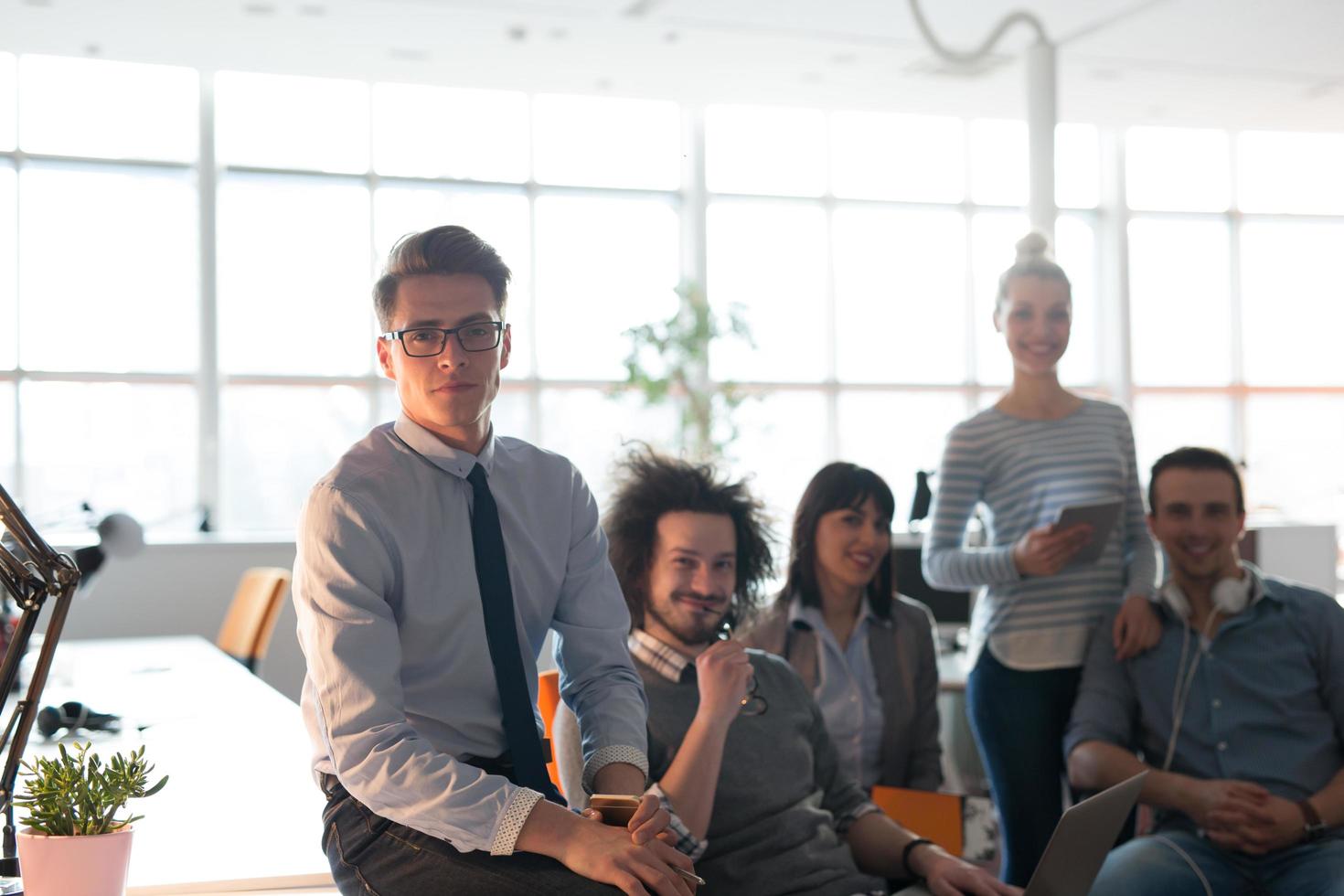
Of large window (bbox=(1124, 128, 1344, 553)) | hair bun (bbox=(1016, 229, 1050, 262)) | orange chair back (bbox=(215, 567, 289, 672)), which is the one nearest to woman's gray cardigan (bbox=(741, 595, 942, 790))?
hair bun (bbox=(1016, 229, 1050, 262))

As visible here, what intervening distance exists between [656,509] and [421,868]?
1.03m

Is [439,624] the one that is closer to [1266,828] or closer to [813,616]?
[813,616]

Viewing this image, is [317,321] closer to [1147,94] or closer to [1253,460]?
[1147,94]

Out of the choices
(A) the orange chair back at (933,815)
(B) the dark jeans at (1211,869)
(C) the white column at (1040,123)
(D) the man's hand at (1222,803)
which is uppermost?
(C) the white column at (1040,123)

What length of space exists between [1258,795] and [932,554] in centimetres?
87

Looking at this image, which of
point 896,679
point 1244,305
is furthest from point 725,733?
point 1244,305

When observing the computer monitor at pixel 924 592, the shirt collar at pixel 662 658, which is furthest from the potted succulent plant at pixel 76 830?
the computer monitor at pixel 924 592

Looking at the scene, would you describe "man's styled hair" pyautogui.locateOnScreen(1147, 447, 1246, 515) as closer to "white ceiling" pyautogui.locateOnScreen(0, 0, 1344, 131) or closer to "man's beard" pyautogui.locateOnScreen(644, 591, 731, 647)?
"man's beard" pyautogui.locateOnScreen(644, 591, 731, 647)

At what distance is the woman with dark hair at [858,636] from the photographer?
3.01 meters

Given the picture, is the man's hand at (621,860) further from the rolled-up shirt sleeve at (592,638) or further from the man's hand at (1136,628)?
the man's hand at (1136,628)

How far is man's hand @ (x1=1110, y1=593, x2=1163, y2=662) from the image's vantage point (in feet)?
9.12

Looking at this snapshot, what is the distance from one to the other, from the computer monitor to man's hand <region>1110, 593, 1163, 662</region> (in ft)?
7.05

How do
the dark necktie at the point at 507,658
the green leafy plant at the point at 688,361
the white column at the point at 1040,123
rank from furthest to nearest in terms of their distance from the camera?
A: the green leafy plant at the point at 688,361, the white column at the point at 1040,123, the dark necktie at the point at 507,658

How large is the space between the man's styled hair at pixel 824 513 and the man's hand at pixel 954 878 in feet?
3.09
